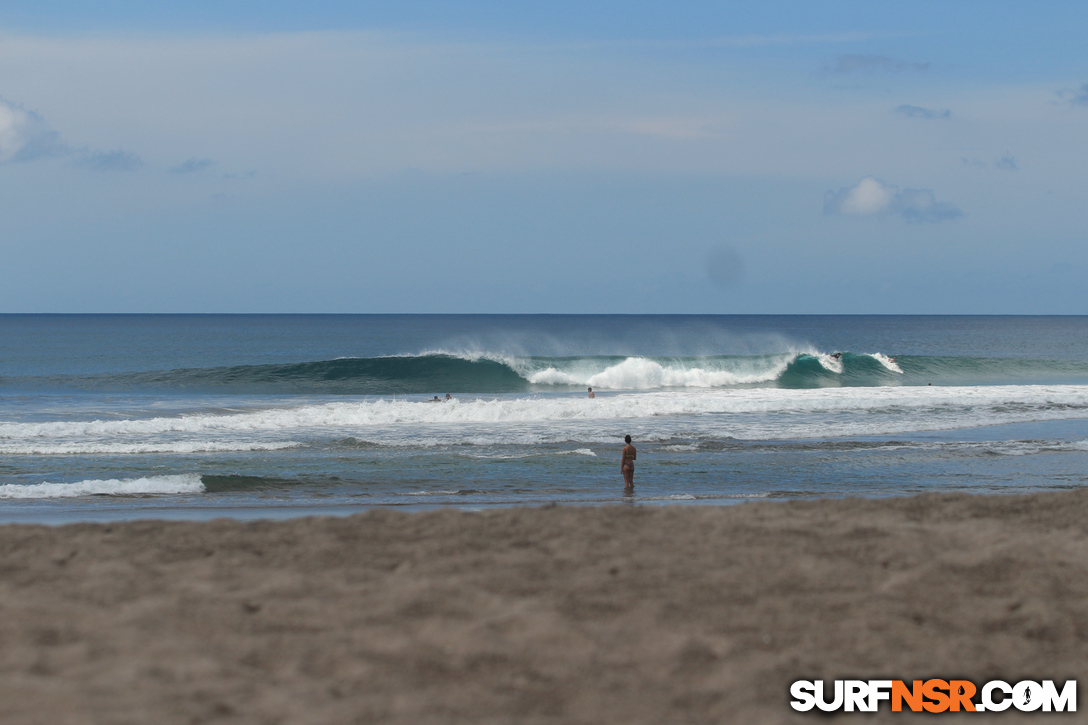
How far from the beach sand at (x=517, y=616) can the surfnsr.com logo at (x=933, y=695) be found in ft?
0.28

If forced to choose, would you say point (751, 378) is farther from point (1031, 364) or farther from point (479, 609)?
point (479, 609)

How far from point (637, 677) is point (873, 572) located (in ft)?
8.47

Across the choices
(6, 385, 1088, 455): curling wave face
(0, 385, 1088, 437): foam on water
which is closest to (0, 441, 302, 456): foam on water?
(6, 385, 1088, 455): curling wave face

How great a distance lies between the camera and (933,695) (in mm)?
4312

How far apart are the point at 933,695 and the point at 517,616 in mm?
2276

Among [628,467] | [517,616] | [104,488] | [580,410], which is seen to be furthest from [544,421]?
[517,616]

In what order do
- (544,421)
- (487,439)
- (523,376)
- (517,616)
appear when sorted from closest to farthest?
(517,616) < (487,439) < (544,421) < (523,376)

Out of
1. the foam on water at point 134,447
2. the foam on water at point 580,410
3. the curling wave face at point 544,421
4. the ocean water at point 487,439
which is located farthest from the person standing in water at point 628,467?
the foam on water at point 580,410

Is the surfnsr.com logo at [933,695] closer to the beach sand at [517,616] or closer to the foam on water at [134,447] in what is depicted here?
the beach sand at [517,616]

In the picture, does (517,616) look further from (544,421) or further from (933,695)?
(544,421)

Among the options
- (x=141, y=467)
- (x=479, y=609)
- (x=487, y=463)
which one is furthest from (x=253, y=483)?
(x=479, y=609)

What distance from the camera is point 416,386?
3772 centimetres

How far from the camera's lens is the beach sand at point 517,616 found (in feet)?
13.4

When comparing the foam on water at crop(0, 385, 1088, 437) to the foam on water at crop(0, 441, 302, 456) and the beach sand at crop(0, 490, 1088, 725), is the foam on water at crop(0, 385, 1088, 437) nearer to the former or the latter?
the foam on water at crop(0, 441, 302, 456)
